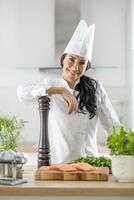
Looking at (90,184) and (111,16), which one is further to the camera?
(111,16)

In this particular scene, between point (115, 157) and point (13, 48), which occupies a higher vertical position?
point (13, 48)

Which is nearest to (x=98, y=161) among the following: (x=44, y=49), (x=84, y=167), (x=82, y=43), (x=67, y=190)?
(x=84, y=167)

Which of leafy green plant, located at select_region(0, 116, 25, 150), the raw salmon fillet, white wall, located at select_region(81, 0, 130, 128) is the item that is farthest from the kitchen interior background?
the raw salmon fillet

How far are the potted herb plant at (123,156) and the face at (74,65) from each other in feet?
1.94

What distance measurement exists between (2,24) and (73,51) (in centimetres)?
181

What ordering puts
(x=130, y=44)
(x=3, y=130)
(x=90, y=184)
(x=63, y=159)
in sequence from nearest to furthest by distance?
(x=90, y=184)
(x=3, y=130)
(x=63, y=159)
(x=130, y=44)

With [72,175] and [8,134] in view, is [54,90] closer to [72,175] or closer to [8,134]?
[8,134]

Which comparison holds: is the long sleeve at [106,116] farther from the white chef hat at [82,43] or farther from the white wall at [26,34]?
the white wall at [26,34]

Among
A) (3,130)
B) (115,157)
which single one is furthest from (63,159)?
(115,157)

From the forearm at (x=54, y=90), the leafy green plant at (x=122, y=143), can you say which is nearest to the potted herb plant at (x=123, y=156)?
the leafy green plant at (x=122, y=143)

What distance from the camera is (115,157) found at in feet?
4.54

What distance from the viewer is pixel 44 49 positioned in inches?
141

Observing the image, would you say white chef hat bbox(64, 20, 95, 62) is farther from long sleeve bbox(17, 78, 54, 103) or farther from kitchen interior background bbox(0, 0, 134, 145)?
kitchen interior background bbox(0, 0, 134, 145)

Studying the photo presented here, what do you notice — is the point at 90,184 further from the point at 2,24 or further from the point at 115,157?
the point at 2,24
